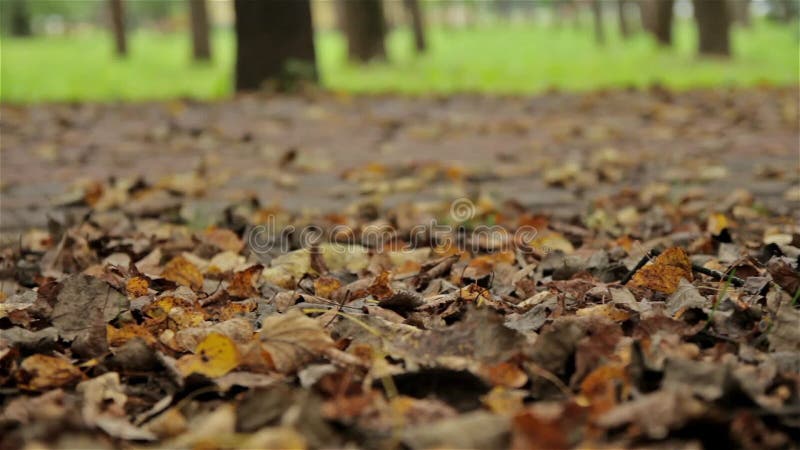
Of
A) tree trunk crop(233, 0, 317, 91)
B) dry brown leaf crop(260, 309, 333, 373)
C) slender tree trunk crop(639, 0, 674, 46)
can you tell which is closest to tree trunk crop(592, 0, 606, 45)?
slender tree trunk crop(639, 0, 674, 46)

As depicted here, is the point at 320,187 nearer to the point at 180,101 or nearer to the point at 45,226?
the point at 45,226

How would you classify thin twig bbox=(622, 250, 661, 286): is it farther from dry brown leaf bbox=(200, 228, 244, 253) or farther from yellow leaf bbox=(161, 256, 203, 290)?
dry brown leaf bbox=(200, 228, 244, 253)

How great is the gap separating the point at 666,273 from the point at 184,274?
143 cm

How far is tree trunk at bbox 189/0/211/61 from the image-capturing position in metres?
19.5

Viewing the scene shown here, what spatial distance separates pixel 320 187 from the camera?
18.3 ft

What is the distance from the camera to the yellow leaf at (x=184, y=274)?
295 centimetres

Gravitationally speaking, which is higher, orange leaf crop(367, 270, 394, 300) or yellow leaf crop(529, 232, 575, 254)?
orange leaf crop(367, 270, 394, 300)

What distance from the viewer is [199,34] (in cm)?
1969

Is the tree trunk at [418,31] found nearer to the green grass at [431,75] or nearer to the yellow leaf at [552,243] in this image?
the green grass at [431,75]

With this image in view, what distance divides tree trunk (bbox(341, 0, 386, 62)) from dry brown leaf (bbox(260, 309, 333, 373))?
47.2 ft

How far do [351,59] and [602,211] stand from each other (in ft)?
40.3

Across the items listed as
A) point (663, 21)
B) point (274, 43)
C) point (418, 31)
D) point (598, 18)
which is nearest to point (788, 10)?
point (598, 18)

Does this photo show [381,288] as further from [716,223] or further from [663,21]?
[663,21]

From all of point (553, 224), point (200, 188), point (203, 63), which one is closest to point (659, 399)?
point (553, 224)
